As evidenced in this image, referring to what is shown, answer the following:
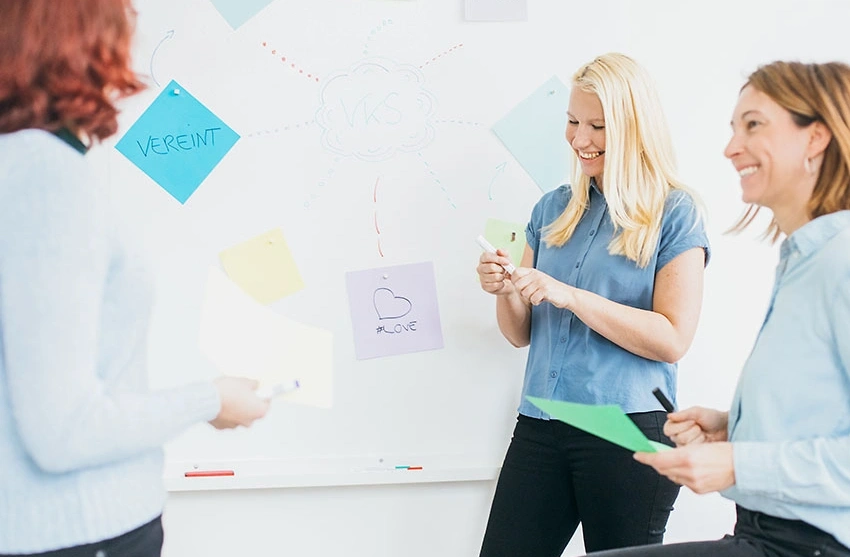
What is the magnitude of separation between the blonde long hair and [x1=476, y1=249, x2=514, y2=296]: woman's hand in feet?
0.66

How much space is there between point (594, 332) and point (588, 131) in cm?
38

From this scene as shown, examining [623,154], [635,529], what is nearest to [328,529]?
[635,529]

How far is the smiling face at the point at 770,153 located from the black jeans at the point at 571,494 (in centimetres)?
52

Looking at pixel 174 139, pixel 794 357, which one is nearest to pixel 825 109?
pixel 794 357

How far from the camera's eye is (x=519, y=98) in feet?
6.11

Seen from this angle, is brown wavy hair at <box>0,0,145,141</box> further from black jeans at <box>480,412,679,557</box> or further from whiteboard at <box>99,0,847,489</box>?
black jeans at <box>480,412,679,557</box>

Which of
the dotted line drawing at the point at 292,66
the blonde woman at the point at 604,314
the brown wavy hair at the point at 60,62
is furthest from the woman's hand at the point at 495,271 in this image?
the brown wavy hair at the point at 60,62

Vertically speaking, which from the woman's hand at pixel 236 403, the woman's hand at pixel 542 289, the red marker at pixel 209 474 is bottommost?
the red marker at pixel 209 474

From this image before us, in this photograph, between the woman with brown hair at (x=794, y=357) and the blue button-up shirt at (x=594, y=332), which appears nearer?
the woman with brown hair at (x=794, y=357)

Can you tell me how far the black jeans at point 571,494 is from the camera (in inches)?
60.0

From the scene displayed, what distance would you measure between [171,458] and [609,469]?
36.5 inches

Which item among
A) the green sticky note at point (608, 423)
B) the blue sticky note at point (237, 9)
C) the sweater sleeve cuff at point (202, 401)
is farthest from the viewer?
the blue sticky note at point (237, 9)

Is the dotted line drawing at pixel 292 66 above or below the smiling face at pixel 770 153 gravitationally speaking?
above

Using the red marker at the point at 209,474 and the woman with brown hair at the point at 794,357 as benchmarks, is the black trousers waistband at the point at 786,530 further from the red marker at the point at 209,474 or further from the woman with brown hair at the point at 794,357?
the red marker at the point at 209,474
